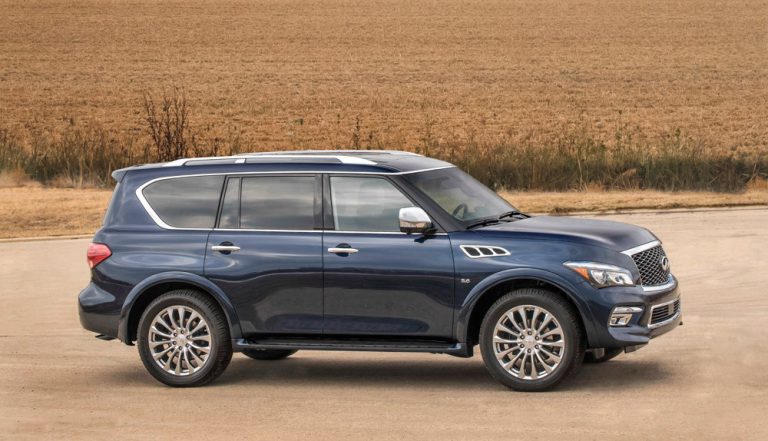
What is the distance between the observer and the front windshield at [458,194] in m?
10.6

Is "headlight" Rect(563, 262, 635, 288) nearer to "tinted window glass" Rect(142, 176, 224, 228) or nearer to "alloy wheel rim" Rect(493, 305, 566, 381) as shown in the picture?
"alloy wheel rim" Rect(493, 305, 566, 381)

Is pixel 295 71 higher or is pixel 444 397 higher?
pixel 295 71

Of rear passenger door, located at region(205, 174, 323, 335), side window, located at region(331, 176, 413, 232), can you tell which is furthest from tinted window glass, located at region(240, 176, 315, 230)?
side window, located at region(331, 176, 413, 232)

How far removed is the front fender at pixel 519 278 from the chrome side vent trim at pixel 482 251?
0.14 m

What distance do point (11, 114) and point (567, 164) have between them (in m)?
31.2

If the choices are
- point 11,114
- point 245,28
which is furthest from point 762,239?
point 245,28

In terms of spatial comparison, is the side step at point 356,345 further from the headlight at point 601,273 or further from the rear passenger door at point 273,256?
the headlight at point 601,273

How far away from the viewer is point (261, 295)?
34.5ft

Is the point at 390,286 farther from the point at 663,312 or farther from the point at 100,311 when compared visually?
the point at 100,311

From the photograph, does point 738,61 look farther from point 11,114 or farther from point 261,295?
point 261,295

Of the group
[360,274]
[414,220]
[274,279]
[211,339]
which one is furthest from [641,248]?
[211,339]

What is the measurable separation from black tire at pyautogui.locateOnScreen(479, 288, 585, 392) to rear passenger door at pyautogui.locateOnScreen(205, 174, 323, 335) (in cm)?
122

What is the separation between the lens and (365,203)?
10.5m

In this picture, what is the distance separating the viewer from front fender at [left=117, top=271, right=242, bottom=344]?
1056 centimetres
